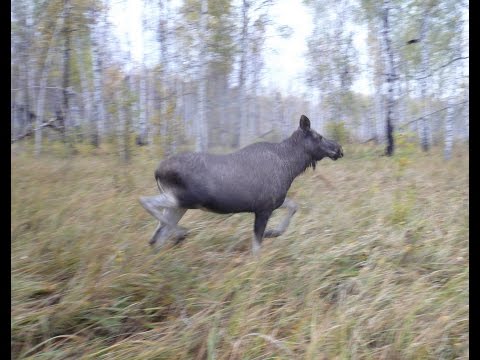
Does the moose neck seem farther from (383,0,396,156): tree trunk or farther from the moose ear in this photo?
(383,0,396,156): tree trunk

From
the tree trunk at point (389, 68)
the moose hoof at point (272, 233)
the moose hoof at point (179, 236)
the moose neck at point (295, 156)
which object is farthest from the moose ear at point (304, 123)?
the tree trunk at point (389, 68)

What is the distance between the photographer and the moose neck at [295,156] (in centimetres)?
524

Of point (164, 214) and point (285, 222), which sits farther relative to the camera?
point (285, 222)

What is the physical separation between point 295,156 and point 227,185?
1319 millimetres

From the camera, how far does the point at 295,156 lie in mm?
5324

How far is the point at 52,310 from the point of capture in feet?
10.5

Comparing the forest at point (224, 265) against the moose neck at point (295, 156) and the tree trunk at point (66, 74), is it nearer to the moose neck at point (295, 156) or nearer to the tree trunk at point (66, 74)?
the tree trunk at point (66, 74)

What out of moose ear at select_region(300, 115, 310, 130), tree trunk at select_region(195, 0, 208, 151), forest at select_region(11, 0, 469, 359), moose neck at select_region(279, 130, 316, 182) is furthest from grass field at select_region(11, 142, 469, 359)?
tree trunk at select_region(195, 0, 208, 151)

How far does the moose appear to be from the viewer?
4.41 meters

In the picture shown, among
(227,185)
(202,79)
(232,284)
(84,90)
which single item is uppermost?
(84,90)

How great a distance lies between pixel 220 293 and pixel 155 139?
7.25 metres

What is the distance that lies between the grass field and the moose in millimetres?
400

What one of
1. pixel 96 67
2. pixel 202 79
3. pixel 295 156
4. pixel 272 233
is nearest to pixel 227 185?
pixel 272 233

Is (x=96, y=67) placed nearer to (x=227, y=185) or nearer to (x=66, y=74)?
(x=66, y=74)
